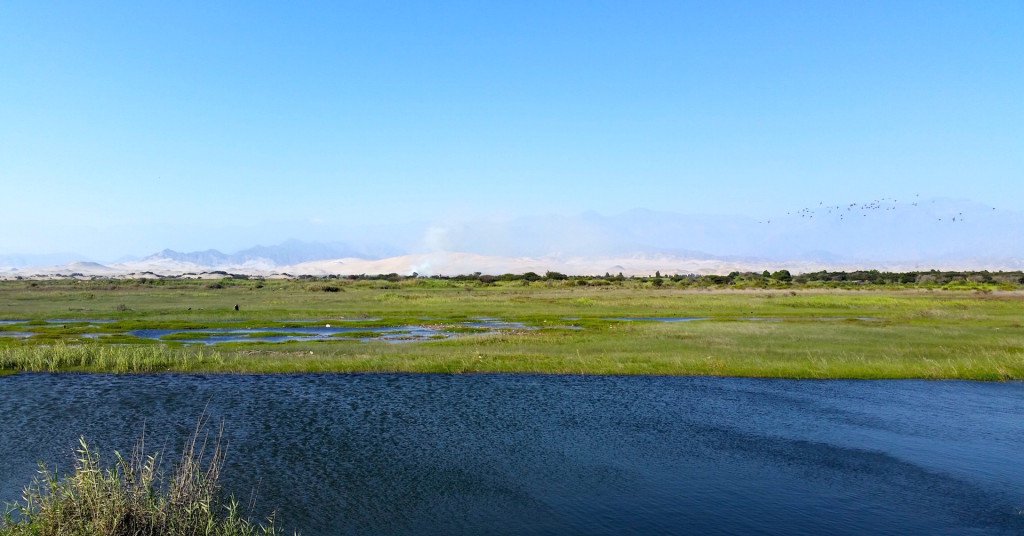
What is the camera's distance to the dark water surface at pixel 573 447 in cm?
1700

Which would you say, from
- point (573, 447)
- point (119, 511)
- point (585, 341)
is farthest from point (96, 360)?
point (585, 341)

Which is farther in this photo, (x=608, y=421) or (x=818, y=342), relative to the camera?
(x=818, y=342)

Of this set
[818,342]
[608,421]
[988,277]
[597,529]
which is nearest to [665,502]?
[597,529]

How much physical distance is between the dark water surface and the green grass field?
222cm

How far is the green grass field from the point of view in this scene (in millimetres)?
35656

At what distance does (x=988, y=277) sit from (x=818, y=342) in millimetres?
124322

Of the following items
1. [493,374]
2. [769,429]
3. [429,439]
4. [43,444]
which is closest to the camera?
[43,444]

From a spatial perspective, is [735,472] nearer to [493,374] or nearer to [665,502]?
[665,502]

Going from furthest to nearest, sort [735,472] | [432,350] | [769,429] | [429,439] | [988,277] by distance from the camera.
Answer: [988,277], [432,350], [769,429], [429,439], [735,472]

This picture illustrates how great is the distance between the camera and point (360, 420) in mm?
25703

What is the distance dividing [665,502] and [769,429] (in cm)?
907

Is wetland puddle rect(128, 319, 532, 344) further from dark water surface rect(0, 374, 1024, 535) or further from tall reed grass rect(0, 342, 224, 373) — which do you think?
dark water surface rect(0, 374, 1024, 535)

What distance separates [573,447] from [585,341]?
23487 mm

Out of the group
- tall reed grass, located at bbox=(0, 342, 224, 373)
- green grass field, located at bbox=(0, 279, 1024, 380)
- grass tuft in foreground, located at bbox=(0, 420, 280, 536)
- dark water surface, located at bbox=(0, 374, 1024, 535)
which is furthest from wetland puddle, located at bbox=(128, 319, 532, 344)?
grass tuft in foreground, located at bbox=(0, 420, 280, 536)
